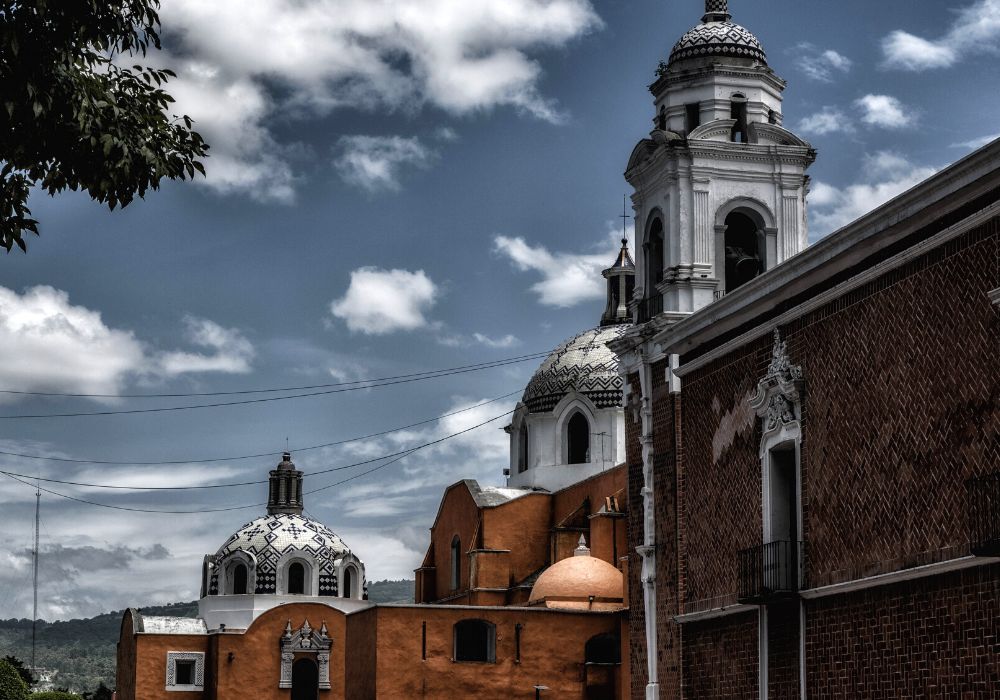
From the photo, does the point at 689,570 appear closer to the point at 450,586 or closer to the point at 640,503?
the point at 640,503

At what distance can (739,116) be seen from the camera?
24562mm

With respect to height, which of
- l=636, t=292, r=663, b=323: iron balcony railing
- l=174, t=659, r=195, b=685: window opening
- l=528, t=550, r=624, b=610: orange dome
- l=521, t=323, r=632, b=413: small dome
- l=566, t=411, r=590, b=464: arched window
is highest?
l=521, t=323, r=632, b=413: small dome

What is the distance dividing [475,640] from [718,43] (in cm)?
1371

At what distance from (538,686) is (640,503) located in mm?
9983

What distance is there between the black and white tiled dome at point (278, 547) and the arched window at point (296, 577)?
0.46 metres

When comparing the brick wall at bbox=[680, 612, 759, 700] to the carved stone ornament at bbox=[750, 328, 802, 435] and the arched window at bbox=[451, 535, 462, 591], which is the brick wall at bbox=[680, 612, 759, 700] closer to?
the carved stone ornament at bbox=[750, 328, 802, 435]

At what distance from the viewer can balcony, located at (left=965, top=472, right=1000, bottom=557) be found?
503 inches

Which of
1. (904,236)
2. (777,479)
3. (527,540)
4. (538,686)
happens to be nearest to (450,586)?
(527,540)

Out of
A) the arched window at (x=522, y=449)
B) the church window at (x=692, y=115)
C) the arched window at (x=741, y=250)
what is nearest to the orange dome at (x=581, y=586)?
the arched window at (x=522, y=449)

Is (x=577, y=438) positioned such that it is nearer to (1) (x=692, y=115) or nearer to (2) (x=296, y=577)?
(2) (x=296, y=577)

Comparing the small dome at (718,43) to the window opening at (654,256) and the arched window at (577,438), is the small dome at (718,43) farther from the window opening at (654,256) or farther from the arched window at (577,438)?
the arched window at (577,438)

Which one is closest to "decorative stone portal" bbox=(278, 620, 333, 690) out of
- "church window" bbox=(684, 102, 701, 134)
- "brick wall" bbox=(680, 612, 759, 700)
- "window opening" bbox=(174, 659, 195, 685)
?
"window opening" bbox=(174, 659, 195, 685)

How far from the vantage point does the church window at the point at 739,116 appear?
24422mm

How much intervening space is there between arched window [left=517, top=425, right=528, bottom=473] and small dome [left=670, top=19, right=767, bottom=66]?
59.6ft
